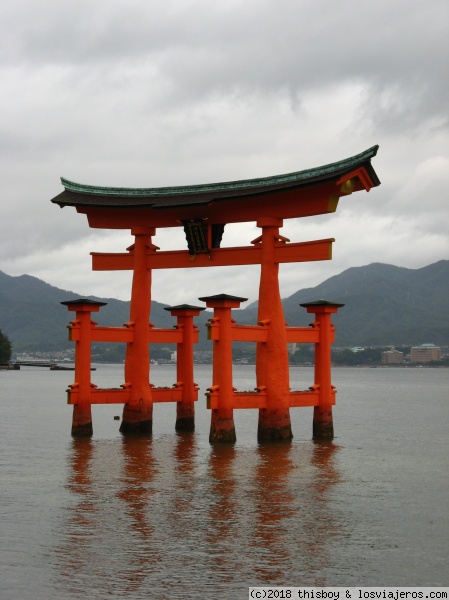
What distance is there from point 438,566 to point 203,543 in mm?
4270

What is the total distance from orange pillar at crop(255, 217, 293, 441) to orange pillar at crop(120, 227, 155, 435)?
4.59m

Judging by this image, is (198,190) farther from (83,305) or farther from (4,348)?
(4,348)

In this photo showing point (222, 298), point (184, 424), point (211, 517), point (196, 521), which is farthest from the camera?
point (184, 424)

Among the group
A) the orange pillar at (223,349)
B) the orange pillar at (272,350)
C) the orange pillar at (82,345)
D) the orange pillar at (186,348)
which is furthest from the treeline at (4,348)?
the orange pillar at (223,349)

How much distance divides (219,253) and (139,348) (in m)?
4.64

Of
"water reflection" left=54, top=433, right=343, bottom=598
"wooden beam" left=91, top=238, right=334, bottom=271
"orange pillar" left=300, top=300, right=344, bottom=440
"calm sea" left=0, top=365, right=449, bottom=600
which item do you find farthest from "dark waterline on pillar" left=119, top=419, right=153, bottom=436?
"orange pillar" left=300, top=300, right=344, bottom=440

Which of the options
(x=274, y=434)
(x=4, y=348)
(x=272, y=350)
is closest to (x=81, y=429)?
(x=274, y=434)

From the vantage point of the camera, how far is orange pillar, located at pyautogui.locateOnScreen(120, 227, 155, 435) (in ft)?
107

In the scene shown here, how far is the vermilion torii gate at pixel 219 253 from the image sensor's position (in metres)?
29.4

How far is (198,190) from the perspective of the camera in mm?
32562

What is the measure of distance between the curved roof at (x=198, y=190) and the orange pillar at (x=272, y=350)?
54.6 inches

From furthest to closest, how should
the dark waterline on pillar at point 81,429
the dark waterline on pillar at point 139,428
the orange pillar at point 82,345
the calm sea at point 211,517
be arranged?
the dark waterline on pillar at point 139,428 → the dark waterline on pillar at point 81,429 → the orange pillar at point 82,345 → the calm sea at point 211,517

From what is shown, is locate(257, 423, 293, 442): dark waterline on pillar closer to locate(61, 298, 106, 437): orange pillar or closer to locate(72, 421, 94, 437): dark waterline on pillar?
locate(61, 298, 106, 437): orange pillar

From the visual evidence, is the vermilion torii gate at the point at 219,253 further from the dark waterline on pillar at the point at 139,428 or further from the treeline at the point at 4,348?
the treeline at the point at 4,348
